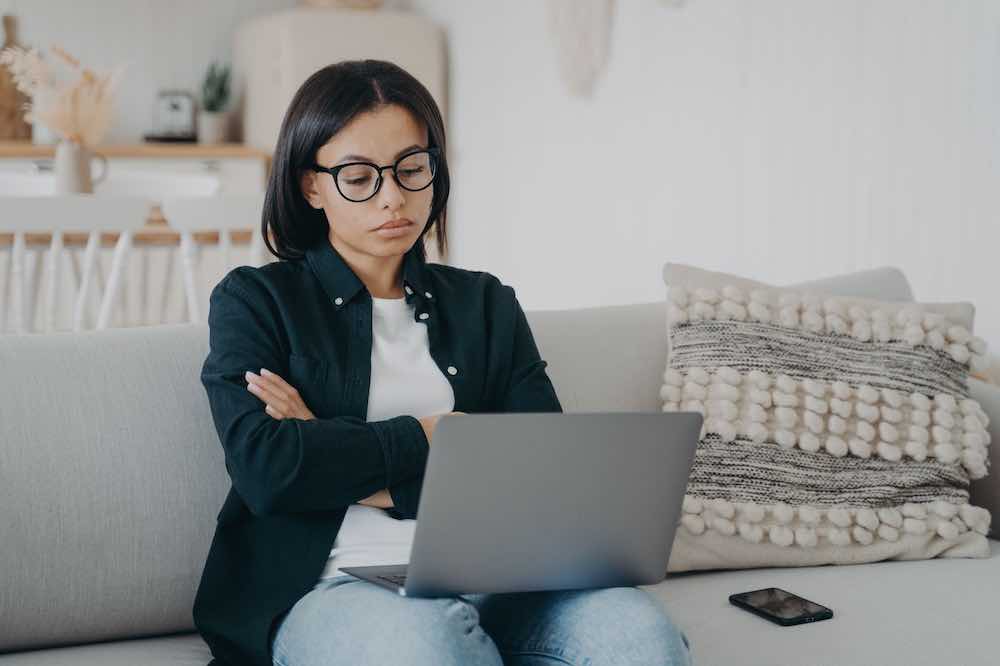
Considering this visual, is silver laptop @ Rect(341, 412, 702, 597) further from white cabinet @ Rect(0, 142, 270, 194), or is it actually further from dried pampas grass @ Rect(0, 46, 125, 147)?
white cabinet @ Rect(0, 142, 270, 194)

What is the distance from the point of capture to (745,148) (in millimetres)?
3154

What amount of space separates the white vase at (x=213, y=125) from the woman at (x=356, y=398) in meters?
4.19

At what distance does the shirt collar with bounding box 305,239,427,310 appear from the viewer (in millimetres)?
1396

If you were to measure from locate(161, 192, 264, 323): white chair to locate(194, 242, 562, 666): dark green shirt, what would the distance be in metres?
1.69

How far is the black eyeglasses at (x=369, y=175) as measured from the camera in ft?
4.52

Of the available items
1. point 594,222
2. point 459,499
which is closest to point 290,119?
point 459,499

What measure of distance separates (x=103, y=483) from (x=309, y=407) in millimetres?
266

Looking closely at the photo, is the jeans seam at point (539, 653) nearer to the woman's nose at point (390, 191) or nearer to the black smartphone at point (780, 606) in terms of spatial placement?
the black smartphone at point (780, 606)

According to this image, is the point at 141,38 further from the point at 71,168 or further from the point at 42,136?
the point at 71,168

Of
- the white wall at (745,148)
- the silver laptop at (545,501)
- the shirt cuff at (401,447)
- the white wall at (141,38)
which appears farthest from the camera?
the white wall at (141,38)

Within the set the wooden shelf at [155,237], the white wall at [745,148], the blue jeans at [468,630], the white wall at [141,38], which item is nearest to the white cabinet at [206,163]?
the white wall at [141,38]

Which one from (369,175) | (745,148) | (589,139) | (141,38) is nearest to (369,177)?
(369,175)

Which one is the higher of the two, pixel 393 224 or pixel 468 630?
pixel 393 224

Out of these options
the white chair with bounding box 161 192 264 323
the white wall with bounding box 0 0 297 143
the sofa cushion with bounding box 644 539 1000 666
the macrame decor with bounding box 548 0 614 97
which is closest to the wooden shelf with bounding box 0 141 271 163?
the white wall with bounding box 0 0 297 143
